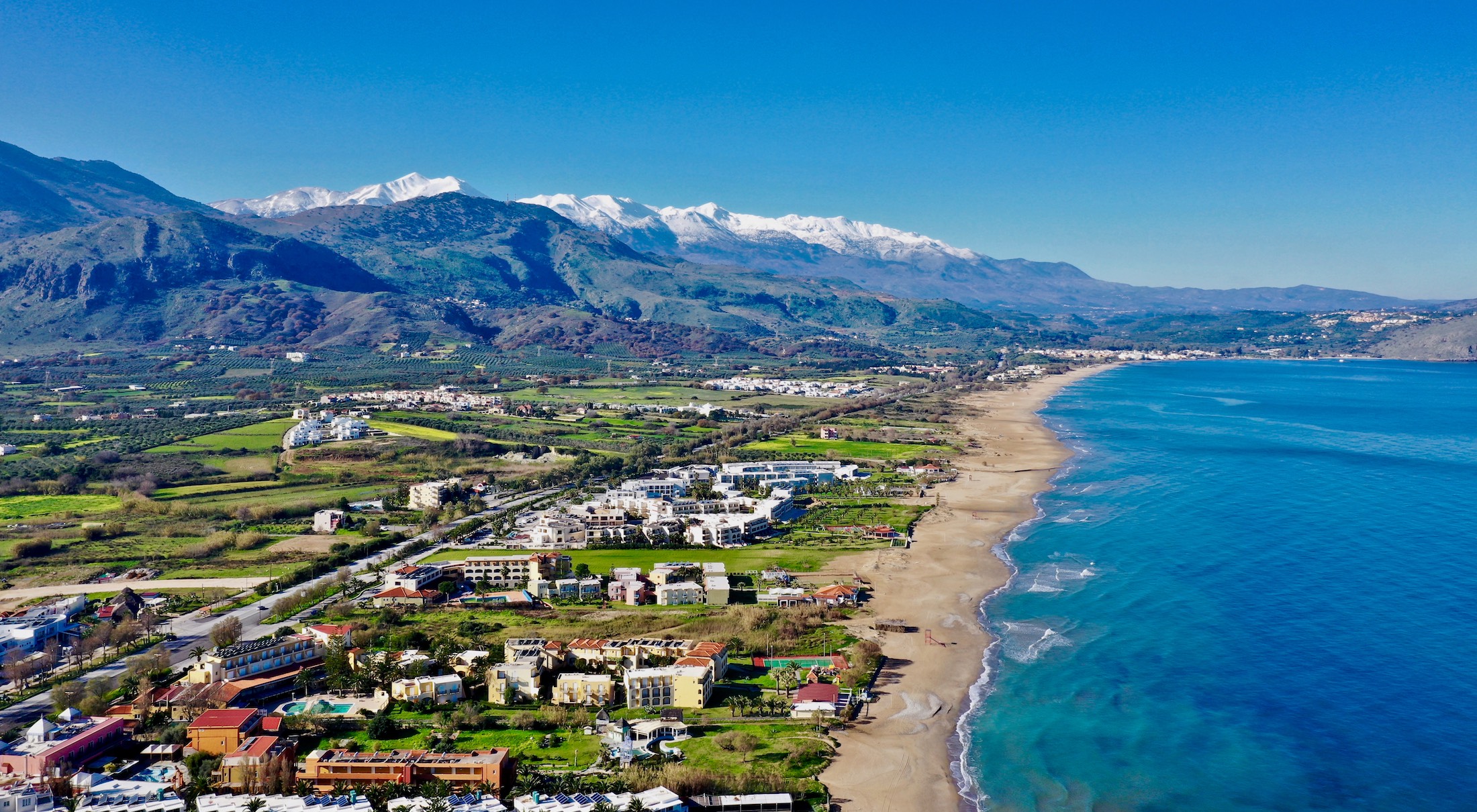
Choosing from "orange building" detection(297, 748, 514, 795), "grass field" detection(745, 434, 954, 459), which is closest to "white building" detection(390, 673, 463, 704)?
"orange building" detection(297, 748, 514, 795)

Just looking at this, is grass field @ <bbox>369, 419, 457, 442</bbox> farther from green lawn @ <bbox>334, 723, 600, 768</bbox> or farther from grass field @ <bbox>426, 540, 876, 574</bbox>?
green lawn @ <bbox>334, 723, 600, 768</bbox>

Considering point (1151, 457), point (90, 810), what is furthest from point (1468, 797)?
point (1151, 457)

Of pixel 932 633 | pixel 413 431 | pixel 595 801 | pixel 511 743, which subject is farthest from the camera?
pixel 413 431

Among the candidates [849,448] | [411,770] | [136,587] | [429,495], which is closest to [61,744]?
[411,770]

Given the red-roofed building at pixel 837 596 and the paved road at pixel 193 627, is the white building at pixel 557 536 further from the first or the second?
the red-roofed building at pixel 837 596

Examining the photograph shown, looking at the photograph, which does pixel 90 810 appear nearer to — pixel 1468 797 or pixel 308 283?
pixel 1468 797

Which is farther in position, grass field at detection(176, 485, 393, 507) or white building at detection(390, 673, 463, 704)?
grass field at detection(176, 485, 393, 507)

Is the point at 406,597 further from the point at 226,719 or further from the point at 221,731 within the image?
the point at 221,731
